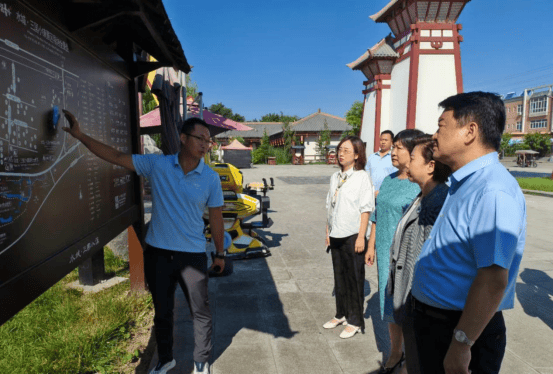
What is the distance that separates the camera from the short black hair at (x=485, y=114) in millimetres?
1527

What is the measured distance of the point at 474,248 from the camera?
4.79ft

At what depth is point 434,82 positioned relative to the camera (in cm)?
1277

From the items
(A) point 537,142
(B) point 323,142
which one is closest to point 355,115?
(B) point 323,142

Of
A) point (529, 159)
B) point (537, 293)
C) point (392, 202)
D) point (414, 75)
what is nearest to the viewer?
point (392, 202)

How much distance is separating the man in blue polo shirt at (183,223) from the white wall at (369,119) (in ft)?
43.2

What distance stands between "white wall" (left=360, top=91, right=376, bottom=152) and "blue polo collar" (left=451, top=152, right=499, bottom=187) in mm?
13909

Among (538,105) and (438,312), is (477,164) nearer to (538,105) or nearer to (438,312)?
(438,312)

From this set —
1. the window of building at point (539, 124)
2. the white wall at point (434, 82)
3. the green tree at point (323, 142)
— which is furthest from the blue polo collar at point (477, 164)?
the window of building at point (539, 124)

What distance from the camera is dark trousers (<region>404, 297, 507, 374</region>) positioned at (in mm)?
1624

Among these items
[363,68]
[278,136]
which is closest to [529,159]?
[278,136]

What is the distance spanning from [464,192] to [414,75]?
12451mm

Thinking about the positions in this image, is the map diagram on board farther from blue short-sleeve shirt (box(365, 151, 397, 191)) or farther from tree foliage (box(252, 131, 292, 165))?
tree foliage (box(252, 131, 292, 165))

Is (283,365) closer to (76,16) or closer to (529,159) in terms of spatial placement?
(76,16)

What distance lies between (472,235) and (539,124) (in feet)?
262
